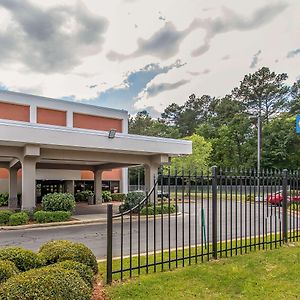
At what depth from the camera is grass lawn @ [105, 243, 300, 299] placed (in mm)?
5559

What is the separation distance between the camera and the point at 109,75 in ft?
82.9

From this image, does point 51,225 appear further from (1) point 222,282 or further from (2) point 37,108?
(2) point 37,108

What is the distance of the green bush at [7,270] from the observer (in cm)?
478

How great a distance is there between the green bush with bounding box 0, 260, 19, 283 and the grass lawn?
140cm

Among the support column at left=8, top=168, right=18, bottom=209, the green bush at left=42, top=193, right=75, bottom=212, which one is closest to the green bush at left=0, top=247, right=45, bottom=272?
the green bush at left=42, top=193, right=75, bottom=212

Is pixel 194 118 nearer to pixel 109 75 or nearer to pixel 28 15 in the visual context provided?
pixel 109 75

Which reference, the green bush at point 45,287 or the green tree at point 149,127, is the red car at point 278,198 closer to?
the green bush at point 45,287

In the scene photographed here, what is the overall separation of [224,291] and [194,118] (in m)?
68.7

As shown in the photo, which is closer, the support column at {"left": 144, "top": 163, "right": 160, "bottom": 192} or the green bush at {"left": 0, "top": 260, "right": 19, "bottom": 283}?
the green bush at {"left": 0, "top": 260, "right": 19, "bottom": 283}

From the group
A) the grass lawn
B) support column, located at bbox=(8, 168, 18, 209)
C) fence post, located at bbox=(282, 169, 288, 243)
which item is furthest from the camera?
support column, located at bbox=(8, 168, 18, 209)

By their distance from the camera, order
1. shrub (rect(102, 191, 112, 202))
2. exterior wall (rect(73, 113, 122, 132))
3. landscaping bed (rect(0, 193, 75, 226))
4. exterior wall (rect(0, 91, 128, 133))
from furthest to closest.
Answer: shrub (rect(102, 191, 112, 202)) → exterior wall (rect(73, 113, 122, 132)) → exterior wall (rect(0, 91, 128, 133)) → landscaping bed (rect(0, 193, 75, 226))

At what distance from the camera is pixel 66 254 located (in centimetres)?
580

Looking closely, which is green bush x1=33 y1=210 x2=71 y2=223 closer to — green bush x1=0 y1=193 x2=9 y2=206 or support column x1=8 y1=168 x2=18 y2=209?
support column x1=8 y1=168 x2=18 y2=209

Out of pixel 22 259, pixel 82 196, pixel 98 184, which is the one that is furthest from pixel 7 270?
pixel 82 196
